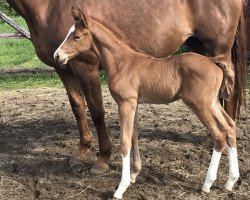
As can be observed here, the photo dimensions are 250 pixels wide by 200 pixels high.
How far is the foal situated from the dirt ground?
0.98 ft

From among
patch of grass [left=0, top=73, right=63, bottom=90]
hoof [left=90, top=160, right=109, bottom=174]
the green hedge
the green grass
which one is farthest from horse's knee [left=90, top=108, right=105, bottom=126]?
the green hedge

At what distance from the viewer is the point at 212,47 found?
5195 mm

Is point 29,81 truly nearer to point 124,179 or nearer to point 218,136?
point 124,179

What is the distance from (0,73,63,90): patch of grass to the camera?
29.9 feet

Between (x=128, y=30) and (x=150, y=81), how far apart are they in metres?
1.09

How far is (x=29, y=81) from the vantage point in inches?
375

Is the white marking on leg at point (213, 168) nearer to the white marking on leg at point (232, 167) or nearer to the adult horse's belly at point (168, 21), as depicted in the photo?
the white marking on leg at point (232, 167)

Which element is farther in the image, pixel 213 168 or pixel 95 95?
pixel 95 95

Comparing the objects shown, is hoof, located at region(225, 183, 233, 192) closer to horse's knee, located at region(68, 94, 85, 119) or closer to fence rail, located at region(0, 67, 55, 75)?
horse's knee, located at region(68, 94, 85, 119)

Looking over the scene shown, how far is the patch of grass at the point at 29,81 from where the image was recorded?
9.10 m

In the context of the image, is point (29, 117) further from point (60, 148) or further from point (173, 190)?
point (173, 190)

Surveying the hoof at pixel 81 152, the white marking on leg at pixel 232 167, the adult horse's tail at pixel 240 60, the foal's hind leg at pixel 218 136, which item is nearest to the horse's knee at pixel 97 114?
the hoof at pixel 81 152

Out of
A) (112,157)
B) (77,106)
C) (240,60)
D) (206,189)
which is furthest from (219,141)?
(77,106)

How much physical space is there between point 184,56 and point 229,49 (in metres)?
1.46
